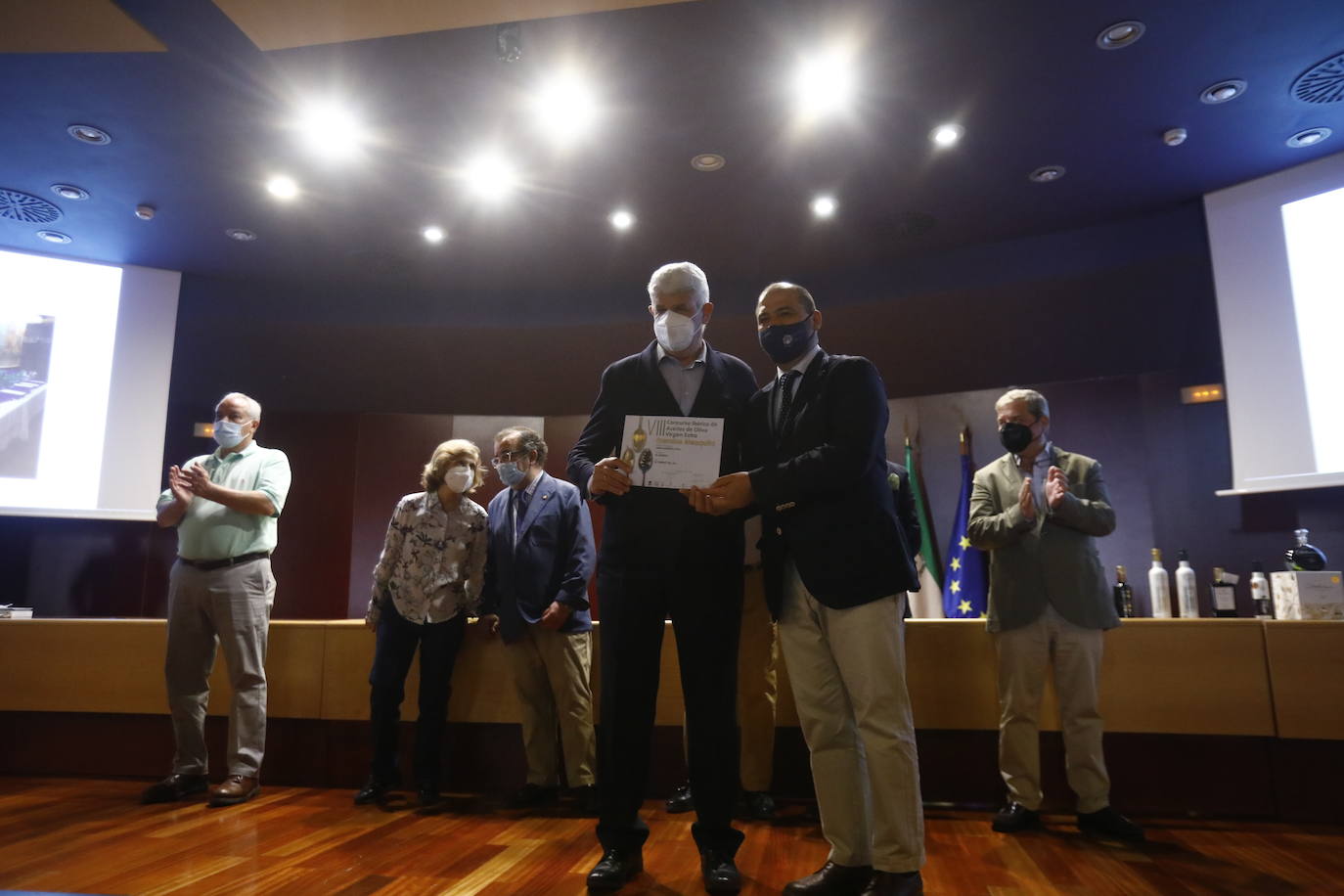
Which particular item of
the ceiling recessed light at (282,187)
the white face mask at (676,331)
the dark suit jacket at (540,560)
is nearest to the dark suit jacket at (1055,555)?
the white face mask at (676,331)

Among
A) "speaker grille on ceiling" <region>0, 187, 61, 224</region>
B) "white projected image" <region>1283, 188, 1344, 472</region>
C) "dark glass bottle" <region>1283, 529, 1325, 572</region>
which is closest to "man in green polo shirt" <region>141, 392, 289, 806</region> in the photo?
"speaker grille on ceiling" <region>0, 187, 61, 224</region>

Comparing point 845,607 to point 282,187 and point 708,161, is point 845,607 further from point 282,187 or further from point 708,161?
point 282,187

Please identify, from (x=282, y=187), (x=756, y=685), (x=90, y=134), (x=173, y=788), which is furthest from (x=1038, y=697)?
(x=90, y=134)

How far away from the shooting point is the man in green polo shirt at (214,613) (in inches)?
113

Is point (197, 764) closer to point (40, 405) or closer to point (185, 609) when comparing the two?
point (185, 609)

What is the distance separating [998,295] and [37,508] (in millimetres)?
5488

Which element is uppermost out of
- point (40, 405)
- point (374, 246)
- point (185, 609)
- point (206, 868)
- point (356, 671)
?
point (374, 246)

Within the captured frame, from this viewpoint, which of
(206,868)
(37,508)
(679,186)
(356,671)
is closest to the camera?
(206,868)

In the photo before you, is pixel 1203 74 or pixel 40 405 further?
pixel 40 405

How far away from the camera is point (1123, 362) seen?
4.35 meters

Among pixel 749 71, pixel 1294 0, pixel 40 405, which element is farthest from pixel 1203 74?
pixel 40 405

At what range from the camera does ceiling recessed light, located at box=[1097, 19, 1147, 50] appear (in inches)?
107

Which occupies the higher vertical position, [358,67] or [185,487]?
[358,67]

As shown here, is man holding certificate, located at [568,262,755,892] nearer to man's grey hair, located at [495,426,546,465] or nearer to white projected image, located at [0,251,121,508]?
man's grey hair, located at [495,426,546,465]
